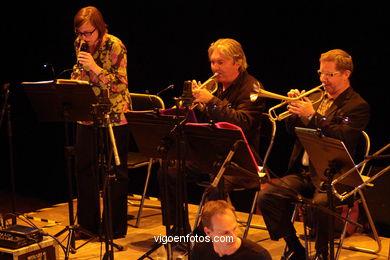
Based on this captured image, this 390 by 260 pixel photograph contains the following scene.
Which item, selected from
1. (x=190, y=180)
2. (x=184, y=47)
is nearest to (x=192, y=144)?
(x=190, y=180)

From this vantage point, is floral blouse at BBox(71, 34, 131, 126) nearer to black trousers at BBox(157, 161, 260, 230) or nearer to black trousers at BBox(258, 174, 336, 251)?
black trousers at BBox(157, 161, 260, 230)

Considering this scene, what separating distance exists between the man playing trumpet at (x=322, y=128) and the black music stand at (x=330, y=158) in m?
0.39

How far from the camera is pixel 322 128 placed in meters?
4.11

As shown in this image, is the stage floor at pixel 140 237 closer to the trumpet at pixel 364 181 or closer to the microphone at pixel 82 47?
the trumpet at pixel 364 181

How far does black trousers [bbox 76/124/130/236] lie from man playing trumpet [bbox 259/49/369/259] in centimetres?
123

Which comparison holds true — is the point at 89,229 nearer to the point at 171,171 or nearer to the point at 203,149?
the point at 171,171

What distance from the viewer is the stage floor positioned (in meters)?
4.66

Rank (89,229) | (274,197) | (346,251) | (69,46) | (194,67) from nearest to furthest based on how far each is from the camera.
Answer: (274,197), (346,251), (89,229), (194,67), (69,46)

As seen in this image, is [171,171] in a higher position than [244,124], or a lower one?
lower

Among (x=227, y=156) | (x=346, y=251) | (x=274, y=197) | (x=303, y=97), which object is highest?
(x=303, y=97)

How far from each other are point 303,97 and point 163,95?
2823 mm

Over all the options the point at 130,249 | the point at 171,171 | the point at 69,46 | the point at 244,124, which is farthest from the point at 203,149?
the point at 69,46

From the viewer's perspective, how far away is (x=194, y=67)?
6.57m

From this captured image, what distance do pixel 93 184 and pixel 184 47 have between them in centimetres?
223
